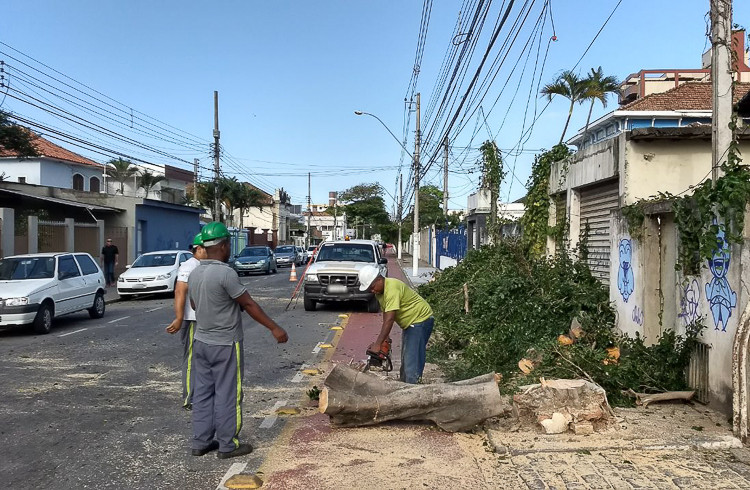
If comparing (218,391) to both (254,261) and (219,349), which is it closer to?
(219,349)

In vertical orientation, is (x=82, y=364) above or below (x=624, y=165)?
below

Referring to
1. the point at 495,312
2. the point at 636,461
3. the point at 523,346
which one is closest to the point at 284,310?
the point at 495,312

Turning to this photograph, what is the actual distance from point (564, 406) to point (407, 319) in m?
1.69

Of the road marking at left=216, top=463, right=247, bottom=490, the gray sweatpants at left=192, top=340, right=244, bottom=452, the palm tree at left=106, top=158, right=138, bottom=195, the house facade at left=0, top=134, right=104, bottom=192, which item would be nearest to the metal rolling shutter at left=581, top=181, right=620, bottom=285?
the gray sweatpants at left=192, top=340, right=244, bottom=452

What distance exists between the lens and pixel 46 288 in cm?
1309

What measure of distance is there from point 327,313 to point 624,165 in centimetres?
878

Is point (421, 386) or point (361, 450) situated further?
point (421, 386)

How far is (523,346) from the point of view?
30.9 feet

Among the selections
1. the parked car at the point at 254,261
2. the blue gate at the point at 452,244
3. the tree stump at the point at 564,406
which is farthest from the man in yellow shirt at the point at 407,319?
A: the parked car at the point at 254,261

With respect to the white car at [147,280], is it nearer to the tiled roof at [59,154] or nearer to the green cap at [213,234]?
the green cap at [213,234]

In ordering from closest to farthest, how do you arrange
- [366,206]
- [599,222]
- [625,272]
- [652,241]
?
[652,241]
[625,272]
[599,222]
[366,206]

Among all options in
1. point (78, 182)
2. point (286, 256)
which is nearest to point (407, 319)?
point (286, 256)

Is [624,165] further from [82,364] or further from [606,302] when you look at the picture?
[82,364]

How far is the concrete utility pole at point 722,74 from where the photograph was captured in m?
7.02
